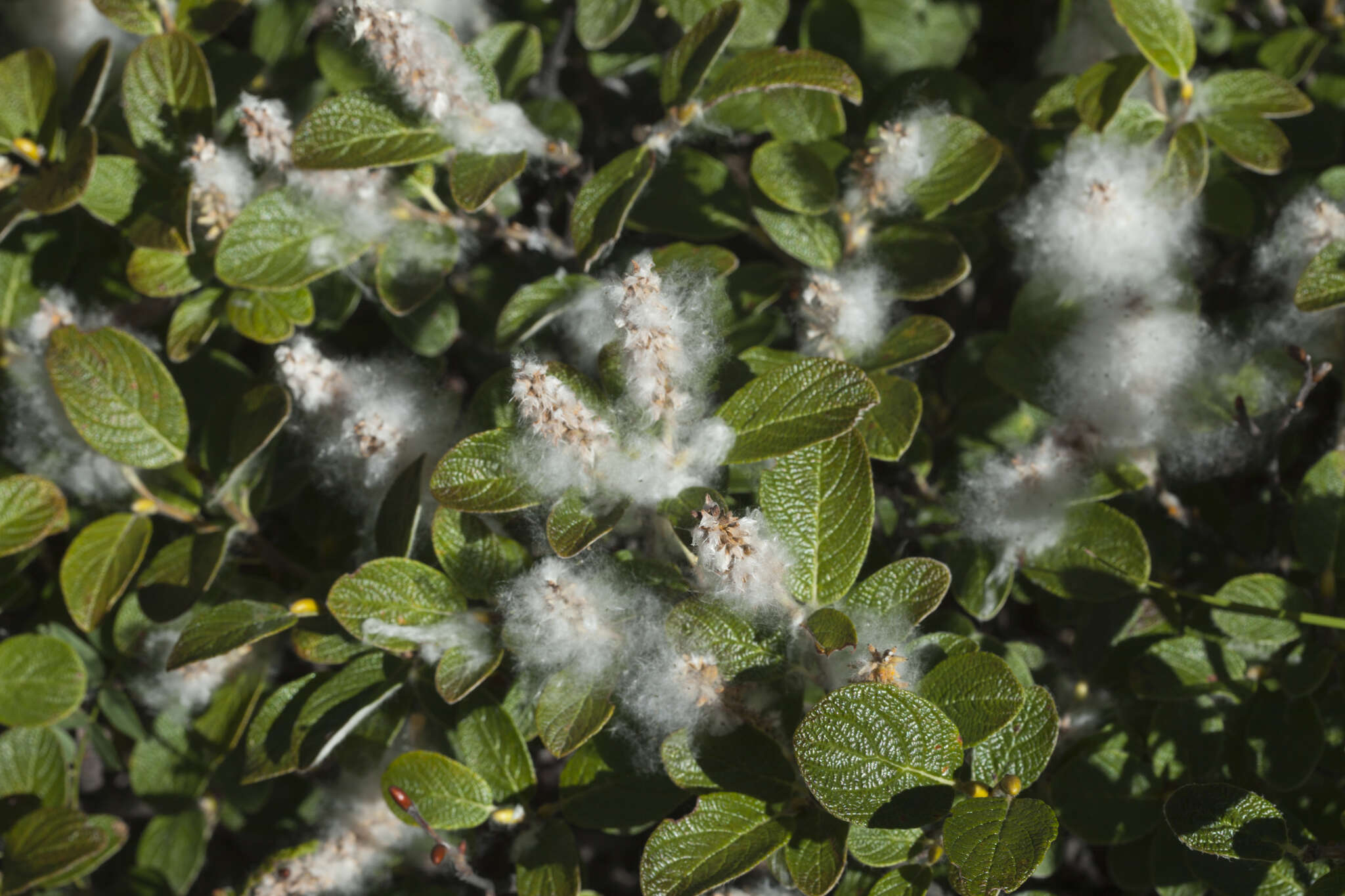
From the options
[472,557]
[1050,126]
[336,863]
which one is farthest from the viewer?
[1050,126]

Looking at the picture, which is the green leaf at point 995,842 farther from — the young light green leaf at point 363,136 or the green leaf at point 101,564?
the green leaf at point 101,564

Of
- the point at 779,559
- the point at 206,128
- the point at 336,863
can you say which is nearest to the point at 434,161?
the point at 206,128

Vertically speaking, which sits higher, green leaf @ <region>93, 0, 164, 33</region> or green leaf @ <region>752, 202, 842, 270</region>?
green leaf @ <region>93, 0, 164, 33</region>

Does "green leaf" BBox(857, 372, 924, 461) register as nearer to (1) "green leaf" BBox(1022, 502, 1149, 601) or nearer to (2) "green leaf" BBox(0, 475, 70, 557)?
(1) "green leaf" BBox(1022, 502, 1149, 601)

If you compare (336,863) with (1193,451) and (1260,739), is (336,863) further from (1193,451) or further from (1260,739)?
(1193,451)

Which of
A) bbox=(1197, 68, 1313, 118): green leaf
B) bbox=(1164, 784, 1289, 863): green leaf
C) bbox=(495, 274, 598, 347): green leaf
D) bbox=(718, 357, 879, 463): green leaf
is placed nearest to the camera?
bbox=(1164, 784, 1289, 863): green leaf

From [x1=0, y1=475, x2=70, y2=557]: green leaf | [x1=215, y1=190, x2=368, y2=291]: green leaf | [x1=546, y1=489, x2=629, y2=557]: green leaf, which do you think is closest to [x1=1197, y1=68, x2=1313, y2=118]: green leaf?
[x1=546, y1=489, x2=629, y2=557]: green leaf
